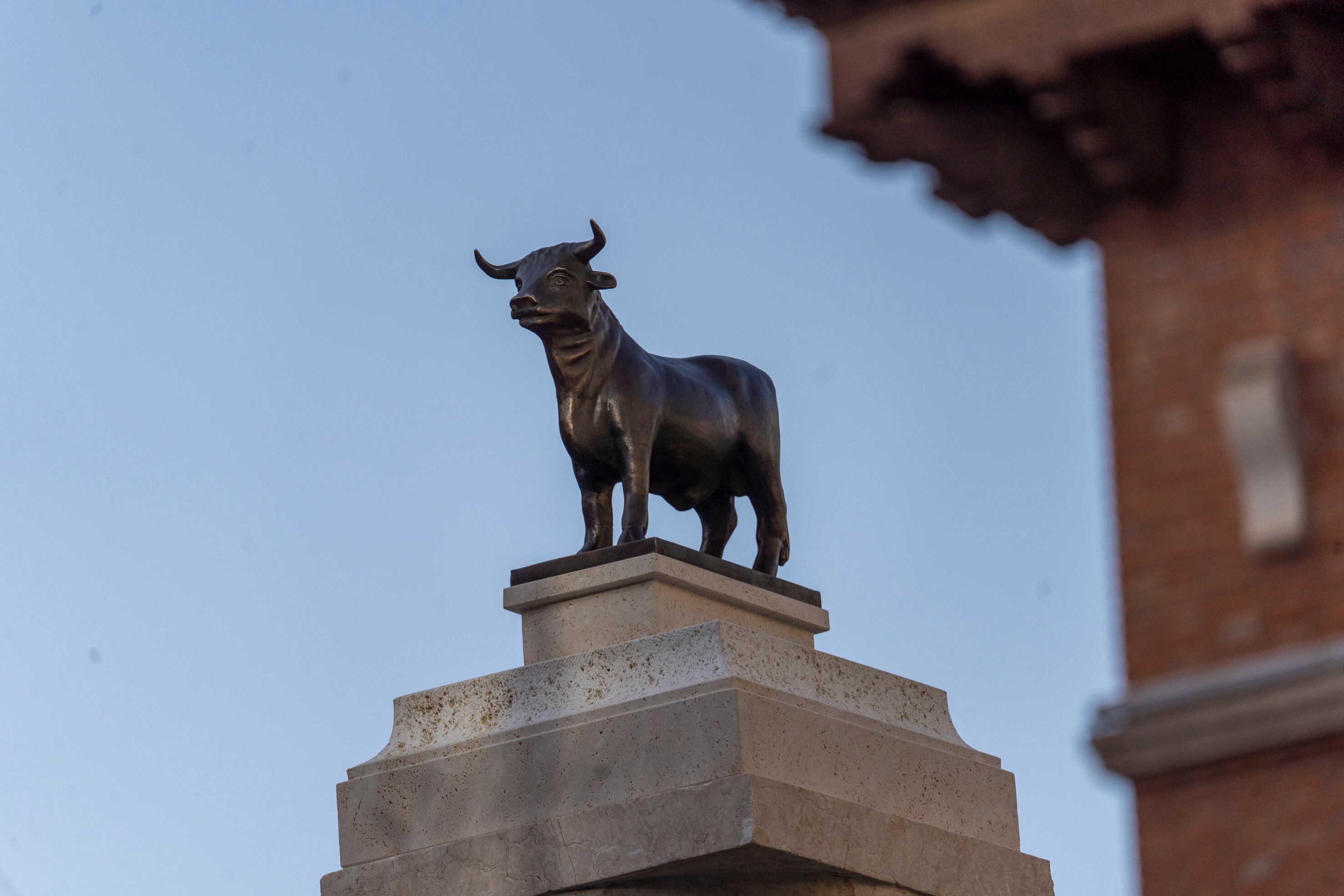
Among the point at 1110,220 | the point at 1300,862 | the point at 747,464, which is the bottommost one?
the point at 1300,862

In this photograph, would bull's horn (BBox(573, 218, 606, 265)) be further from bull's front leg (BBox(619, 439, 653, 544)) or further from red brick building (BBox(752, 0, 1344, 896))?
red brick building (BBox(752, 0, 1344, 896))

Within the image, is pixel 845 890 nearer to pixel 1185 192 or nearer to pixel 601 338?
pixel 601 338

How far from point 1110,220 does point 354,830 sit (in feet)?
26.4

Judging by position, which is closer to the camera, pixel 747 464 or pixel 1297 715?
pixel 1297 715

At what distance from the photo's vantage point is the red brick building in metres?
8.14

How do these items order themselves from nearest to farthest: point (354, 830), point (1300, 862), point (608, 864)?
point (1300, 862)
point (608, 864)
point (354, 830)

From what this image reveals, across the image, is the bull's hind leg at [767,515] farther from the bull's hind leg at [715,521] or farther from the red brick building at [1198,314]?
the red brick building at [1198,314]

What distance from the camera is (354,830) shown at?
51.0ft

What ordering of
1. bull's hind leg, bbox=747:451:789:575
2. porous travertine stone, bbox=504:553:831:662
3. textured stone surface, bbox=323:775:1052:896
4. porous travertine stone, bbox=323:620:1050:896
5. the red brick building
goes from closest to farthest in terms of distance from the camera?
1. the red brick building
2. textured stone surface, bbox=323:775:1052:896
3. porous travertine stone, bbox=323:620:1050:896
4. porous travertine stone, bbox=504:553:831:662
5. bull's hind leg, bbox=747:451:789:575

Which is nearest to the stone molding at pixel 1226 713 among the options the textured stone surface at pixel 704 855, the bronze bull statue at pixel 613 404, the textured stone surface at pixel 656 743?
the textured stone surface at pixel 704 855

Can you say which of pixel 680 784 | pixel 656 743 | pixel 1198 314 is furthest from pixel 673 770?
pixel 1198 314

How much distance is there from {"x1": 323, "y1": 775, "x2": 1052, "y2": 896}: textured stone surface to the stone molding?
5939mm

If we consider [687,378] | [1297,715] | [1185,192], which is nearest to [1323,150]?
[1185,192]

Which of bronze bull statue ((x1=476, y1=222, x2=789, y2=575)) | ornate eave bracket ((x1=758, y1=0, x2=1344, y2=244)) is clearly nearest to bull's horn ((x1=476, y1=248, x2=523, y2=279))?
bronze bull statue ((x1=476, y1=222, x2=789, y2=575))
